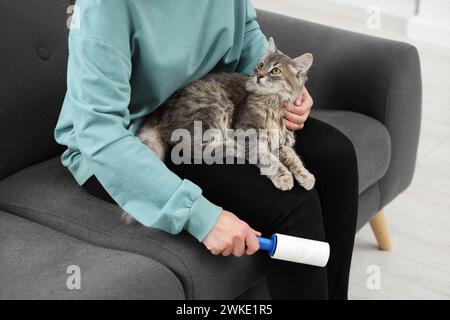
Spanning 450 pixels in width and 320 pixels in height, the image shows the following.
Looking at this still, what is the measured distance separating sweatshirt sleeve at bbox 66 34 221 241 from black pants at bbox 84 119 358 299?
9 cm

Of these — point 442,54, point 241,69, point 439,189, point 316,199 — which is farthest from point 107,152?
point 442,54

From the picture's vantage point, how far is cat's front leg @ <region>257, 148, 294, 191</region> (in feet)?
4.57

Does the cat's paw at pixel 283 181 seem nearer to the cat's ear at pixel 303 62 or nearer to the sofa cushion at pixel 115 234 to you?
the sofa cushion at pixel 115 234

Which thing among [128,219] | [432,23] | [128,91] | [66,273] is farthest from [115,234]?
[432,23]

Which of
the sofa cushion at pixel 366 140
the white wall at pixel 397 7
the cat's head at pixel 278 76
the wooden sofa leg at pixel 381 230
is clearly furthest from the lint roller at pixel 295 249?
the white wall at pixel 397 7

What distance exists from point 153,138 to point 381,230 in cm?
91

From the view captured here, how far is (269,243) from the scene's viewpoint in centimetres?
132

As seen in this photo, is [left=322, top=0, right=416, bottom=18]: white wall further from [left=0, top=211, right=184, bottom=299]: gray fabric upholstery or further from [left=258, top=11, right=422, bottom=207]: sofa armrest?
[left=0, top=211, right=184, bottom=299]: gray fabric upholstery

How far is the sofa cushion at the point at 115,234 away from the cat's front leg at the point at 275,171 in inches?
6.5

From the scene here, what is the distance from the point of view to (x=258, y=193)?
1373 millimetres

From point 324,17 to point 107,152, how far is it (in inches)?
117

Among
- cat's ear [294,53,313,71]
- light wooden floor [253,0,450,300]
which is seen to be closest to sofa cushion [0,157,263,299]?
cat's ear [294,53,313,71]

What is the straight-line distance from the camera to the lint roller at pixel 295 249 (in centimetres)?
130
